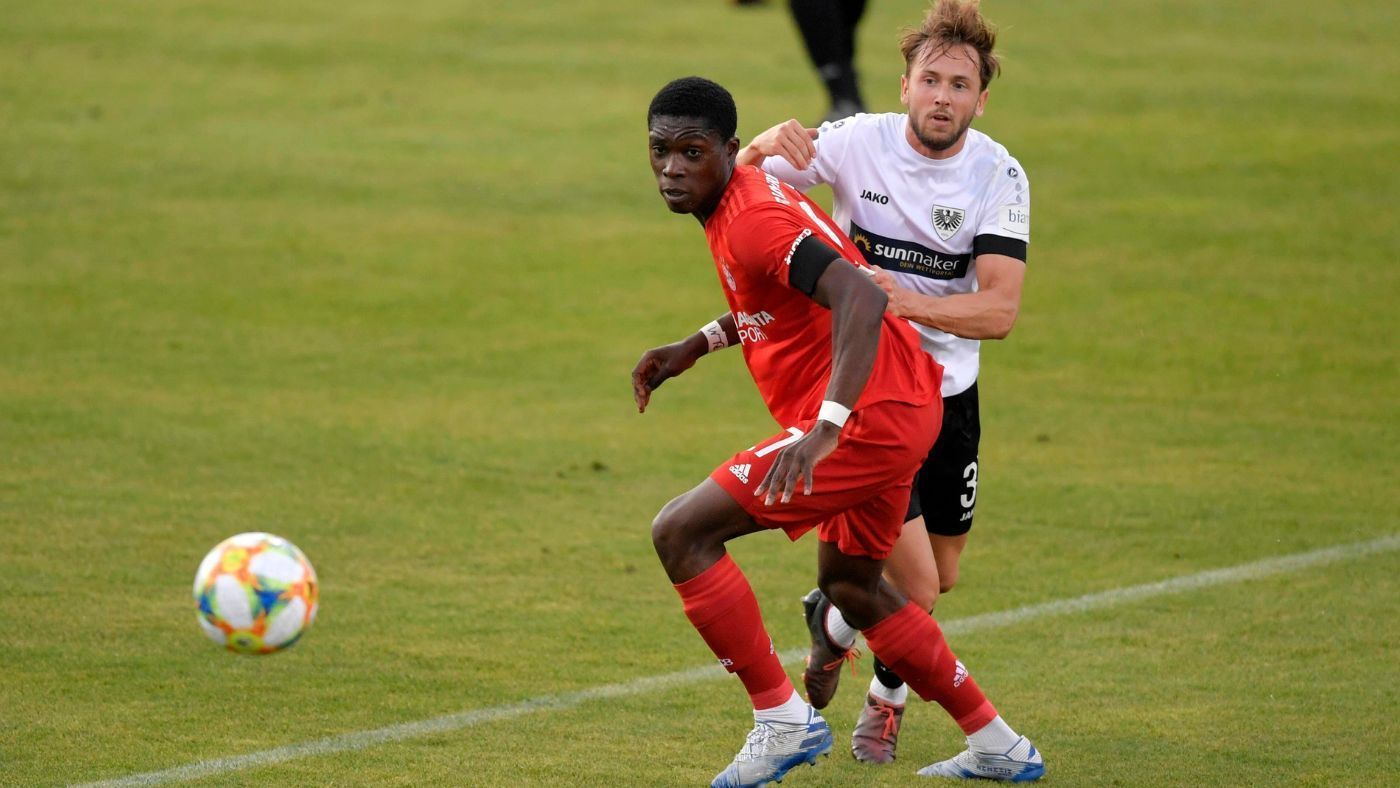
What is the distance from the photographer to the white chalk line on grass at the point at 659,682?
5864 millimetres

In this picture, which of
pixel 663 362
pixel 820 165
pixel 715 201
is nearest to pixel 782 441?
pixel 715 201

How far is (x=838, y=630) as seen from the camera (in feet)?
20.5

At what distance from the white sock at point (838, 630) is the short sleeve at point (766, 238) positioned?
1.52 m

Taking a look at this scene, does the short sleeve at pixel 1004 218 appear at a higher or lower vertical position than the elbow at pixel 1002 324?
higher

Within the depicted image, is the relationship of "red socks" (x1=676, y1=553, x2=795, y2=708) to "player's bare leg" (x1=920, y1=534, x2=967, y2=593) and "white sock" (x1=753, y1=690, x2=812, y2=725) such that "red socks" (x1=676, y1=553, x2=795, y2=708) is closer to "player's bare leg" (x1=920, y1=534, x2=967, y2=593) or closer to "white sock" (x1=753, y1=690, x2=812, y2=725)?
"white sock" (x1=753, y1=690, x2=812, y2=725)

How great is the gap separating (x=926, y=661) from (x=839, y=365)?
1197mm

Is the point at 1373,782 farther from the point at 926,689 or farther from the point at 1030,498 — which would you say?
the point at 1030,498

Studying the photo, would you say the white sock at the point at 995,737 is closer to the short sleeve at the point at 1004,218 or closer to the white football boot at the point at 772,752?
the white football boot at the point at 772,752

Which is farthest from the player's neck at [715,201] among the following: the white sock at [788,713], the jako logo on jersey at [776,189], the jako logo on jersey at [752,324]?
the white sock at [788,713]

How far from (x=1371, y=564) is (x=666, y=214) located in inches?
400

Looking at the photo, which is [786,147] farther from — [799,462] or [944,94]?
[799,462]

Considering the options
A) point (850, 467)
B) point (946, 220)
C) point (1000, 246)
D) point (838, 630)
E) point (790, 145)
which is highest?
point (790, 145)

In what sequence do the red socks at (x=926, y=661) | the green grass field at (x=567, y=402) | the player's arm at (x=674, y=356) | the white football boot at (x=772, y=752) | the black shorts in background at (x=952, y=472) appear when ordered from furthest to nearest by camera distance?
the green grass field at (x=567, y=402)
the black shorts in background at (x=952, y=472)
the player's arm at (x=674, y=356)
the red socks at (x=926, y=661)
the white football boot at (x=772, y=752)

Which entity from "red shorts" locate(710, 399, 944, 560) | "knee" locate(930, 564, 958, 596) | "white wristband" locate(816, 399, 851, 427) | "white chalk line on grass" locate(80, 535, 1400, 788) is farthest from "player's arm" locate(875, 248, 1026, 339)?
"white chalk line on grass" locate(80, 535, 1400, 788)
